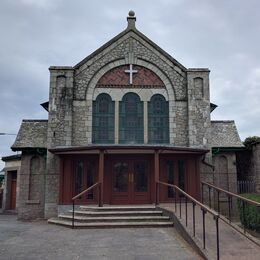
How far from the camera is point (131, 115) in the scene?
51.6ft

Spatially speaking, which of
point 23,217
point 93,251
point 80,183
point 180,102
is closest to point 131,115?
point 180,102

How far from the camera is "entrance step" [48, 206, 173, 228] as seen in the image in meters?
11.0

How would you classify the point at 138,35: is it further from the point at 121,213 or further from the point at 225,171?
the point at 121,213

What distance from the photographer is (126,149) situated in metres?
13.5

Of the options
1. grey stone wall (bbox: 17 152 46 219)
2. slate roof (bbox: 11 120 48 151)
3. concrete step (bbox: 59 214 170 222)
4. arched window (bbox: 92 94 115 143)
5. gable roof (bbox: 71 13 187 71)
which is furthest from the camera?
gable roof (bbox: 71 13 187 71)

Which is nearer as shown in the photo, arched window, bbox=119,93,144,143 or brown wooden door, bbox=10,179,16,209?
arched window, bbox=119,93,144,143

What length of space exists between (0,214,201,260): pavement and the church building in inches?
154

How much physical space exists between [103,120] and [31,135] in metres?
3.59

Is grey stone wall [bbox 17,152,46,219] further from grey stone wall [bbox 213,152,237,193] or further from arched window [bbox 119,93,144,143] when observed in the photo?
grey stone wall [bbox 213,152,237,193]

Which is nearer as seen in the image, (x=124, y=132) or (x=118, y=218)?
(x=118, y=218)

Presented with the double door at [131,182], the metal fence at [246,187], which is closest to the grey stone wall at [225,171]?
the metal fence at [246,187]

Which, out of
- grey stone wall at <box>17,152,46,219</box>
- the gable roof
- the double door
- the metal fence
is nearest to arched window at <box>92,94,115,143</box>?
the double door

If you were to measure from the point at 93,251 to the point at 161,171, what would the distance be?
743 centimetres

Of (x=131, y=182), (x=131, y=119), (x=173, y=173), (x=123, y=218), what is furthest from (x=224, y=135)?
(x=123, y=218)
